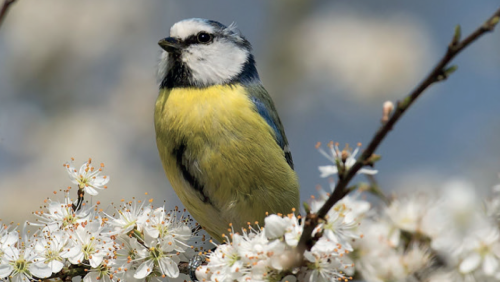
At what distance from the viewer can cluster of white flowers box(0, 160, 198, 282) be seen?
2.25 metres

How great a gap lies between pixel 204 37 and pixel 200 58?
16 cm

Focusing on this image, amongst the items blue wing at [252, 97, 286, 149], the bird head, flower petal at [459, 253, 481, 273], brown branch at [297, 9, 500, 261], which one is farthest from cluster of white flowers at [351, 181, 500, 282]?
the bird head

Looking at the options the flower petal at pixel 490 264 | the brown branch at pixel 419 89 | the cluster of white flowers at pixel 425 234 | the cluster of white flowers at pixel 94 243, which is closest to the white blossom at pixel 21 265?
the cluster of white flowers at pixel 94 243

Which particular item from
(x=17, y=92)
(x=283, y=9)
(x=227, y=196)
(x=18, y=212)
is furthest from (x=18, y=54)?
(x=227, y=196)

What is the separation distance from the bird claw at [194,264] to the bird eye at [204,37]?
3.86 ft

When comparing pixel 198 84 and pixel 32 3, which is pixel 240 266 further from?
pixel 32 3

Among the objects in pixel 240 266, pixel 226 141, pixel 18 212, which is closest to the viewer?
pixel 240 266

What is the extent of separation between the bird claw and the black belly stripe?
0.35 metres

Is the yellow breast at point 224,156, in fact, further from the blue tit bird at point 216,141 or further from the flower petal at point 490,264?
the flower petal at point 490,264

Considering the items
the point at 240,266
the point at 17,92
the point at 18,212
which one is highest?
the point at 240,266

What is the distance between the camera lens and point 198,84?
308 cm

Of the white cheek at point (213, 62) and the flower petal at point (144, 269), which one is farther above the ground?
the white cheek at point (213, 62)

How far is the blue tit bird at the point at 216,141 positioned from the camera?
2.88 m

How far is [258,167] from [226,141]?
0.19m
